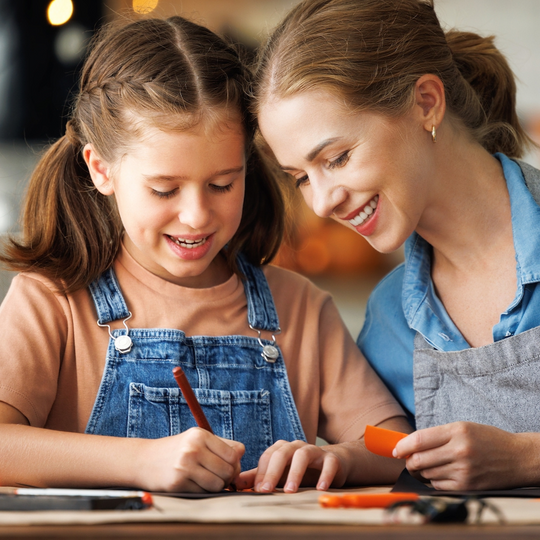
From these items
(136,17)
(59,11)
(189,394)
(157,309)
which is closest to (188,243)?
(157,309)

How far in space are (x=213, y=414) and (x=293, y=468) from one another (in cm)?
22

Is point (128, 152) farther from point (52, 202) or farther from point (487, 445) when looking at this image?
point (487, 445)

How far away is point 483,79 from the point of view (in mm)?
1223

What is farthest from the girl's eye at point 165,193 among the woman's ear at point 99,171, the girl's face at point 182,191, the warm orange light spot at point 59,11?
the warm orange light spot at point 59,11

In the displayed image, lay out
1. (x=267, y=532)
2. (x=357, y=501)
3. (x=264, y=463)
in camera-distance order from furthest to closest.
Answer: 1. (x=264, y=463)
2. (x=357, y=501)
3. (x=267, y=532)

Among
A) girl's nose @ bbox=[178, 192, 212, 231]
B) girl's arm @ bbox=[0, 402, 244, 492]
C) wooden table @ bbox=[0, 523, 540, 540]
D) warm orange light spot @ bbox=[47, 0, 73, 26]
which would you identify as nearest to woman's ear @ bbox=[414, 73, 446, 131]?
girl's nose @ bbox=[178, 192, 212, 231]

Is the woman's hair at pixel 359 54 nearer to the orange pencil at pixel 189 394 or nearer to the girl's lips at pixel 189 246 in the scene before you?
the girl's lips at pixel 189 246

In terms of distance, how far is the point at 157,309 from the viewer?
105cm

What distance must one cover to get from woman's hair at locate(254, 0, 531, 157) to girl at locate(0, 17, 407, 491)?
3.8 inches

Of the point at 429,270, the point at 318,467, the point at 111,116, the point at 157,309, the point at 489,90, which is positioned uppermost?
the point at 489,90

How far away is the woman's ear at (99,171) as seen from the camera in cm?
104

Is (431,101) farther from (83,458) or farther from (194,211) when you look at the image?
(83,458)

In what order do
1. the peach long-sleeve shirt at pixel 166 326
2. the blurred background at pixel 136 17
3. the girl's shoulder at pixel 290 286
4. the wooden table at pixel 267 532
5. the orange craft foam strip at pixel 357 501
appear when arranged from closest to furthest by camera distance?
the wooden table at pixel 267 532 < the orange craft foam strip at pixel 357 501 < the peach long-sleeve shirt at pixel 166 326 < the girl's shoulder at pixel 290 286 < the blurred background at pixel 136 17

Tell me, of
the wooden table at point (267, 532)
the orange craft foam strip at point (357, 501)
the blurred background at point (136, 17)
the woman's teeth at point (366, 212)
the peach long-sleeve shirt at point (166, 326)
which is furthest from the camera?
the blurred background at point (136, 17)
